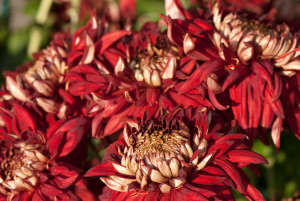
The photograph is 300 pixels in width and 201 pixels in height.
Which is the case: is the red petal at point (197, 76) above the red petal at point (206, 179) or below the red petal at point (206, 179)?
above

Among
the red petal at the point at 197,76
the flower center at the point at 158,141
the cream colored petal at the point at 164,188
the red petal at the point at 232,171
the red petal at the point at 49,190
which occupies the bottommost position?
the red petal at the point at 49,190

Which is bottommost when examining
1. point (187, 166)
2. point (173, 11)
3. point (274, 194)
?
point (274, 194)

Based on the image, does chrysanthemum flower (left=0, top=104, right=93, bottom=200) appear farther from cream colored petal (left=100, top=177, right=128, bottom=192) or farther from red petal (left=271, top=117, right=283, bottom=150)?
red petal (left=271, top=117, right=283, bottom=150)

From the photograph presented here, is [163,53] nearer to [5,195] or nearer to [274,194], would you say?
[5,195]

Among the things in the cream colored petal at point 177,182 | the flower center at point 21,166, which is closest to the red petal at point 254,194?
the cream colored petal at point 177,182

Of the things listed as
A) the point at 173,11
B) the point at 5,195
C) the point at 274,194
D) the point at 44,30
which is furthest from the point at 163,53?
the point at 44,30

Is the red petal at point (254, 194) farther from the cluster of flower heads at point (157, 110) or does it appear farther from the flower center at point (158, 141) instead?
the flower center at point (158, 141)

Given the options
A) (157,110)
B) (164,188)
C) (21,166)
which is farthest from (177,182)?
(21,166)
